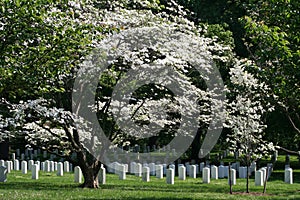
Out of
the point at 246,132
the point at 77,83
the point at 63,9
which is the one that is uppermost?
the point at 63,9

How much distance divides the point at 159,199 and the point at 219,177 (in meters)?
10.6

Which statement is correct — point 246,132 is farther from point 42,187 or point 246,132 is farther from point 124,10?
point 42,187

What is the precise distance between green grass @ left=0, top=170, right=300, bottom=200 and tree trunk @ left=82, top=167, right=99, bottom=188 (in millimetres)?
317

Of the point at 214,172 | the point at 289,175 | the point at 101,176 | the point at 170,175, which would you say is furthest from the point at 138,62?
the point at 289,175

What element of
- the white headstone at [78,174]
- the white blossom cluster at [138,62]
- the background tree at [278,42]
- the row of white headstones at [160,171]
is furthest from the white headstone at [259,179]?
the white headstone at [78,174]

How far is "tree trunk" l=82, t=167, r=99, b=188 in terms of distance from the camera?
65.1ft

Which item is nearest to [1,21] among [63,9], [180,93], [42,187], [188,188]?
[63,9]

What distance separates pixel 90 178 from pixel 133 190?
196 cm

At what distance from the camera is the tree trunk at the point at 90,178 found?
19.8 metres

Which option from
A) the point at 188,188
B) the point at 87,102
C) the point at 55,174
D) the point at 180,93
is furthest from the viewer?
the point at 55,174

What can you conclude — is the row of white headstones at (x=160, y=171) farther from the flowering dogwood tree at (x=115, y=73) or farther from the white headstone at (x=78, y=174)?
the flowering dogwood tree at (x=115, y=73)

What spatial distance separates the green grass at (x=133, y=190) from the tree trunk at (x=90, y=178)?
1.04 ft

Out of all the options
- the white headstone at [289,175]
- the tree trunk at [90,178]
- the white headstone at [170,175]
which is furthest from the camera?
the white headstone at [289,175]

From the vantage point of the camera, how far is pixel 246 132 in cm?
2034
